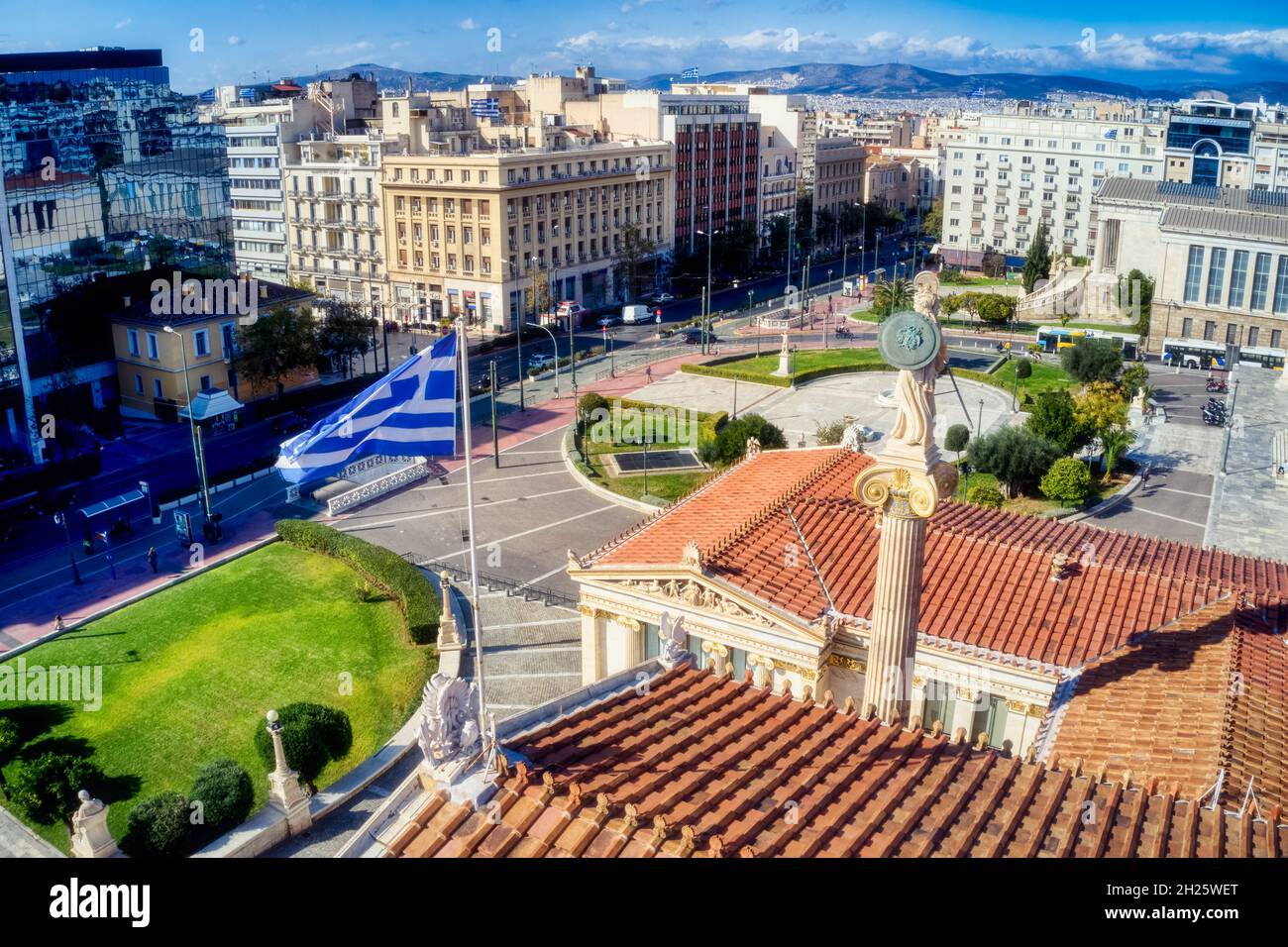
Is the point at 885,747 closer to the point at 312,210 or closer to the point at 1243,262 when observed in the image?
the point at 1243,262

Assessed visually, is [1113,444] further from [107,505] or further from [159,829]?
[107,505]

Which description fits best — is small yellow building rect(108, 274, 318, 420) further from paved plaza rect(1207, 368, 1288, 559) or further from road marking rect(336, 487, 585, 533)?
paved plaza rect(1207, 368, 1288, 559)

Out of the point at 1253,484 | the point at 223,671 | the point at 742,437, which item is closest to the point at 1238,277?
the point at 1253,484

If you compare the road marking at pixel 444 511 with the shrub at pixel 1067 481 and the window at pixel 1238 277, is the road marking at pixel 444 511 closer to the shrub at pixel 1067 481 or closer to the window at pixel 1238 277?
the shrub at pixel 1067 481

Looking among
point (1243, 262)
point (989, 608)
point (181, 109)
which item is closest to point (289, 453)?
point (989, 608)

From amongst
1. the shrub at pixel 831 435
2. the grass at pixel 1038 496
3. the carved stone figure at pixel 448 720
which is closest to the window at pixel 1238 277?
the grass at pixel 1038 496
